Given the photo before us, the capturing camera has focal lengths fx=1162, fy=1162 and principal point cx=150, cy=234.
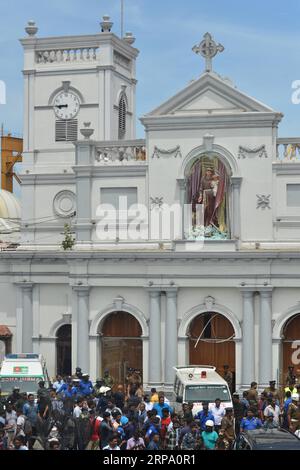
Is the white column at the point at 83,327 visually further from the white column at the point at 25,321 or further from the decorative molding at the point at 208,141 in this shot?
the decorative molding at the point at 208,141

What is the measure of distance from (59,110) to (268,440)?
2917cm

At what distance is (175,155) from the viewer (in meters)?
44.9

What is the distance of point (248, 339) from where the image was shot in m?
43.4

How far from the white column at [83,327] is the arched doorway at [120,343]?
72 centimetres

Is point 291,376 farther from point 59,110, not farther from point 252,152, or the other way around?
point 59,110

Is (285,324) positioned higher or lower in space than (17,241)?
lower

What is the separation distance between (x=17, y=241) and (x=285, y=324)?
51.6 feet

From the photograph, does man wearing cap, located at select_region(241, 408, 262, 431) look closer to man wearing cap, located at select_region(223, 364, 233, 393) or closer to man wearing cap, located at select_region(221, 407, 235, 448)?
man wearing cap, located at select_region(221, 407, 235, 448)

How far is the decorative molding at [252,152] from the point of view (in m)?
44.0

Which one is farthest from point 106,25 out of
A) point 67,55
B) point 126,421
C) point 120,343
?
point 126,421

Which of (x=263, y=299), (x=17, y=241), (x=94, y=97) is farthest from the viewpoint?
(x=17, y=241)

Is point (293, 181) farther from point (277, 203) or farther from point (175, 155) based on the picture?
point (175, 155)

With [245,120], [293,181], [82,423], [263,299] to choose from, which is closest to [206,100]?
[245,120]

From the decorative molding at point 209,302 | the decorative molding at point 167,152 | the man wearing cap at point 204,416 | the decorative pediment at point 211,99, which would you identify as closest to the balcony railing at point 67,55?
the decorative pediment at point 211,99
